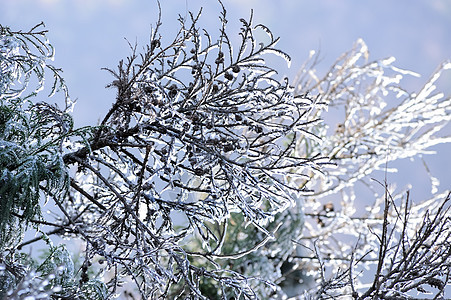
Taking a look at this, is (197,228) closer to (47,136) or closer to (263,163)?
(263,163)

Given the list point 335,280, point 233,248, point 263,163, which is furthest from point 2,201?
point 233,248

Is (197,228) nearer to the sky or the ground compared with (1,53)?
nearer to the ground

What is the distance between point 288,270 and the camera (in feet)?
8.84

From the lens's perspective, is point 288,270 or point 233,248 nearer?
point 233,248

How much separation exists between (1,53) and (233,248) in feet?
4.86

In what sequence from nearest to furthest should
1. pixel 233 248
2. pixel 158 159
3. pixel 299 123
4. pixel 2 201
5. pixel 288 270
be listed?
pixel 2 201 < pixel 299 123 < pixel 158 159 < pixel 233 248 < pixel 288 270

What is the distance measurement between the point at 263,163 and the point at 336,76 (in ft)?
5.66

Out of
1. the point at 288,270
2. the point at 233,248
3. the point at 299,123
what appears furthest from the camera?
the point at 288,270

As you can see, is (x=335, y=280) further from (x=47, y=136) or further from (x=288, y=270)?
(x=288, y=270)

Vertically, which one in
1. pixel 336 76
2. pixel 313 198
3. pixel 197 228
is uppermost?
pixel 336 76

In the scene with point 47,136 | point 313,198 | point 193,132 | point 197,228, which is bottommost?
point 197,228

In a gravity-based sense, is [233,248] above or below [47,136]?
above

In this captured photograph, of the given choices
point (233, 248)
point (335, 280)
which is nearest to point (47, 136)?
point (335, 280)

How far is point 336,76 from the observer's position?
2805 millimetres
